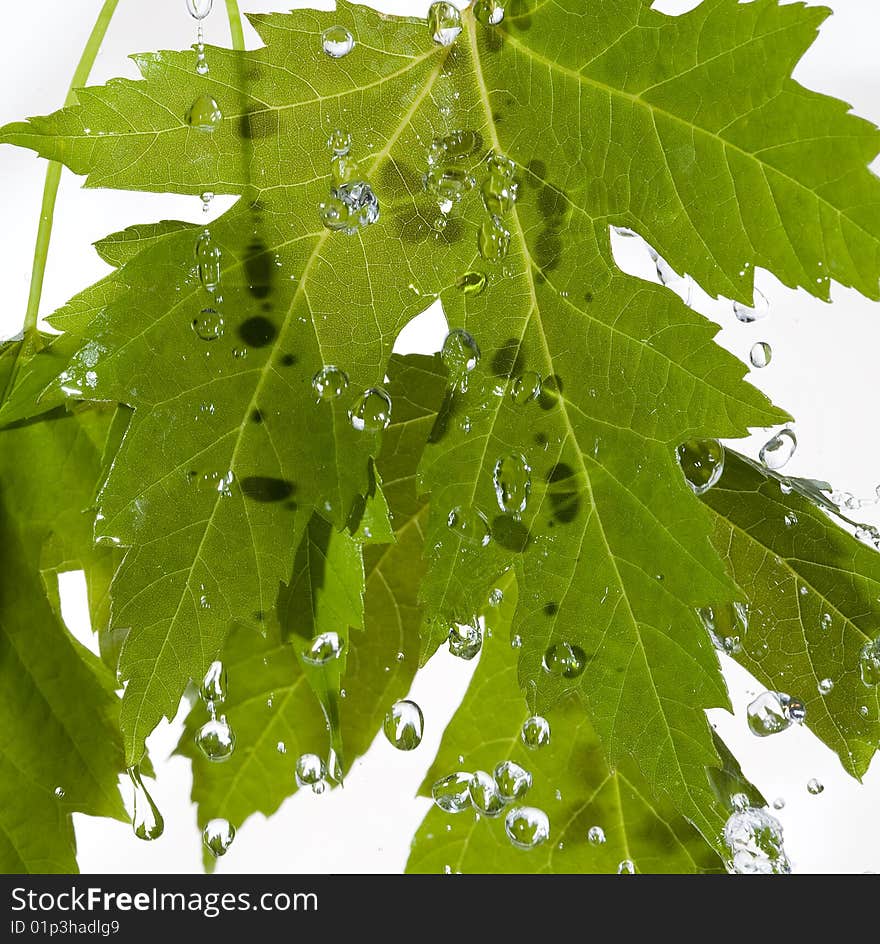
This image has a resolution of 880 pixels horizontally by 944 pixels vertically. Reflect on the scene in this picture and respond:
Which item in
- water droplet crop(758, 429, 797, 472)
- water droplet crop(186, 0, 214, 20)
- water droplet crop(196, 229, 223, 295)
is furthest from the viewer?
water droplet crop(758, 429, 797, 472)

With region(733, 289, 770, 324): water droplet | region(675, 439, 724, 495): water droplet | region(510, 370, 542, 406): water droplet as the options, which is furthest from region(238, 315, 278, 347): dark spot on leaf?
region(733, 289, 770, 324): water droplet

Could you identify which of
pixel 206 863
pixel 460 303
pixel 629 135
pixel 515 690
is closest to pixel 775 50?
pixel 629 135

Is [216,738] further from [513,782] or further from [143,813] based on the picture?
[513,782]

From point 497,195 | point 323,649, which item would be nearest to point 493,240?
point 497,195

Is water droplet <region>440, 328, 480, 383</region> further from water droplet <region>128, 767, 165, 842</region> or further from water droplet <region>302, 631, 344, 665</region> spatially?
water droplet <region>128, 767, 165, 842</region>

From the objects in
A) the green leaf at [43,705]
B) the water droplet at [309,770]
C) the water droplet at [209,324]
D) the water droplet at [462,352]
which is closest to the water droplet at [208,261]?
the water droplet at [209,324]

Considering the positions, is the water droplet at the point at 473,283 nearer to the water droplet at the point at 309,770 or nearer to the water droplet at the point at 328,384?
the water droplet at the point at 328,384
